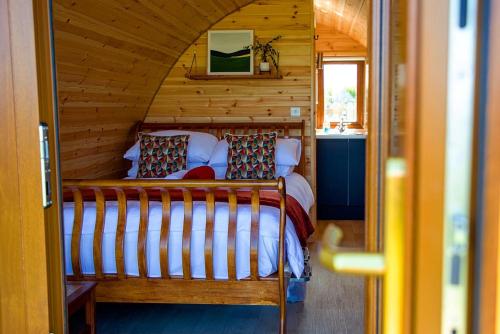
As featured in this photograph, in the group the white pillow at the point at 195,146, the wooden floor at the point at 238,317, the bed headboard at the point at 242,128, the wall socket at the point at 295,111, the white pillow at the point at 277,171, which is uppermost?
the wall socket at the point at 295,111

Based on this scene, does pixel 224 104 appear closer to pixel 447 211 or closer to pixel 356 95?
pixel 356 95

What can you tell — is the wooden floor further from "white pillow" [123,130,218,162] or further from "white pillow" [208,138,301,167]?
"white pillow" [123,130,218,162]

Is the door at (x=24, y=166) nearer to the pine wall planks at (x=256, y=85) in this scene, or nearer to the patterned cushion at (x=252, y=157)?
the patterned cushion at (x=252, y=157)

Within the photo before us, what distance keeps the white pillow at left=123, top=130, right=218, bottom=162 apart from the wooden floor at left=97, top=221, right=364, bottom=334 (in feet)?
5.32

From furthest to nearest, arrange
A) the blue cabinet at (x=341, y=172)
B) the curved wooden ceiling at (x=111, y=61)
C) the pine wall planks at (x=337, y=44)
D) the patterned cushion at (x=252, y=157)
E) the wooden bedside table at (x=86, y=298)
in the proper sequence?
the pine wall planks at (x=337, y=44), the blue cabinet at (x=341, y=172), the patterned cushion at (x=252, y=157), the curved wooden ceiling at (x=111, y=61), the wooden bedside table at (x=86, y=298)

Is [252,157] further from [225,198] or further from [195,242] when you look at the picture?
[195,242]

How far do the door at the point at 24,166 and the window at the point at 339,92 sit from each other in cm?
569

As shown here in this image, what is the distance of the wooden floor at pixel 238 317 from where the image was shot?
2.93 meters

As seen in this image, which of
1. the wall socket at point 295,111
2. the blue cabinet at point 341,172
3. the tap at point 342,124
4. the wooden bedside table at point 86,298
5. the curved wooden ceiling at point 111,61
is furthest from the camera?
the tap at point 342,124

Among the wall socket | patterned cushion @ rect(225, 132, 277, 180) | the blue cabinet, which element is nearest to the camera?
patterned cushion @ rect(225, 132, 277, 180)

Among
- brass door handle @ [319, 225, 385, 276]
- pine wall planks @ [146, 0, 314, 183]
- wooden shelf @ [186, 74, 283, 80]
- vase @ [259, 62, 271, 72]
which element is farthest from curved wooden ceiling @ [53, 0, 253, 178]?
brass door handle @ [319, 225, 385, 276]

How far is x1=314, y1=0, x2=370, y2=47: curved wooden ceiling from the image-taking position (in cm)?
504

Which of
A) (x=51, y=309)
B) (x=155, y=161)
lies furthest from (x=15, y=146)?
(x=155, y=161)

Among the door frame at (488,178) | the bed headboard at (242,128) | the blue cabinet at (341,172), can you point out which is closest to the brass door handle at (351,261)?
the door frame at (488,178)
